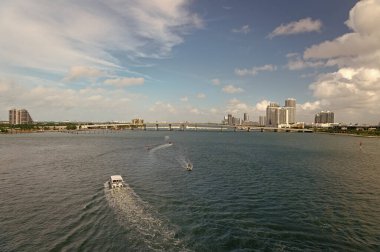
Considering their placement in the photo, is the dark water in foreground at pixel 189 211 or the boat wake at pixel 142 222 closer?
the boat wake at pixel 142 222

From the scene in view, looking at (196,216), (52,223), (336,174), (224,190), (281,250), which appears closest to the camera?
(281,250)

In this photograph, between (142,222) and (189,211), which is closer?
(142,222)

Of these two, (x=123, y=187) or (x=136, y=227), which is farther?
(x=123, y=187)

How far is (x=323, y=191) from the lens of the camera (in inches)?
2297

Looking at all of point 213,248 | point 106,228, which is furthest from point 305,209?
point 106,228

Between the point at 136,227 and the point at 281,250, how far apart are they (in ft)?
55.4

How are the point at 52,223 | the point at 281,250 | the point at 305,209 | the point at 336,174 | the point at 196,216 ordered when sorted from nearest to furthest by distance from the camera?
the point at 281,250
the point at 52,223
the point at 196,216
the point at 305,209
the point at 336,174

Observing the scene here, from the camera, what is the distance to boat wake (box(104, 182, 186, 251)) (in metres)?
32.6

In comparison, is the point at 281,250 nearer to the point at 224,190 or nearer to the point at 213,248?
the point at 213,248

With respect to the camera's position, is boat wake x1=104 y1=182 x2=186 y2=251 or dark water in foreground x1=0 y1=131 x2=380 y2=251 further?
dark water in foreground x1=0 y1=131 x2=380 y2=251

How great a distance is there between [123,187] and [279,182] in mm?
33231

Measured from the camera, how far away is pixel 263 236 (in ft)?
114

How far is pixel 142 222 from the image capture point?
38.5 m

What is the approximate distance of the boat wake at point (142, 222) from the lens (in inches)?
1284
